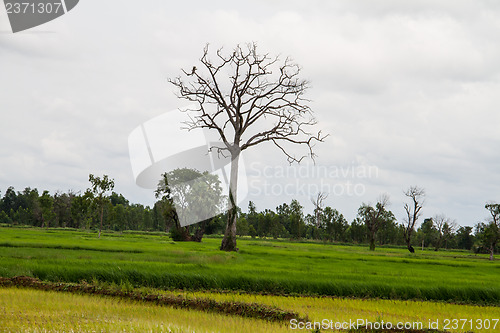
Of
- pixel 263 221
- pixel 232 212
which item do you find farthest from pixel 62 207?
pixel 232 212

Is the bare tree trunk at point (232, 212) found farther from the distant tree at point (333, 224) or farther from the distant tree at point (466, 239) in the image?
the distant tree at point (466, 239)

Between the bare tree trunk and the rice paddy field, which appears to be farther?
the bare tree trunk

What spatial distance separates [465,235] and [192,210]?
75268 mm

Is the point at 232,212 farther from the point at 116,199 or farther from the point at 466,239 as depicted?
the point at 116,199

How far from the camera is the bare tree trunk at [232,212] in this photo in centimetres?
3434

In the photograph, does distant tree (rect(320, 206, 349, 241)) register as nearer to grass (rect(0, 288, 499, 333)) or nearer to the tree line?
the tree line

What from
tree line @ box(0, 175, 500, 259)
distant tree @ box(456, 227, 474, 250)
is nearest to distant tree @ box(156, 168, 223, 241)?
tree line @ box(0, 175, 500, 259)

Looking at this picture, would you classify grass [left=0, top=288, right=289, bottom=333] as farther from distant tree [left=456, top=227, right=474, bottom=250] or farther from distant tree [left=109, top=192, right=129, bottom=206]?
distant tree [left=109, top=192, right=129, bottom=206]

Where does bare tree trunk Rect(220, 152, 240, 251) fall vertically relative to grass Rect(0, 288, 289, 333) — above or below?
above

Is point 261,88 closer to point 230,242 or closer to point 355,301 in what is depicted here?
point 230,242

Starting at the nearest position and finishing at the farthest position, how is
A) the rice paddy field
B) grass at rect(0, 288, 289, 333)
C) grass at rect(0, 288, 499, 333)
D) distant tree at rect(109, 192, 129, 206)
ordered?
grass at rect(0, 288, 289, 333) → grass at rect(0, 288, 499, 333) → the rice paddy field → distant tree at rect(109, 192, 129, 206)

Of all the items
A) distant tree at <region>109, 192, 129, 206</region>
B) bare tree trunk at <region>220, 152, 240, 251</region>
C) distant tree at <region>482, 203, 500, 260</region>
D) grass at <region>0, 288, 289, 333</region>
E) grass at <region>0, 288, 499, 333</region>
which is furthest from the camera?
distant tree at <region>109, 192, 129, 206</region>

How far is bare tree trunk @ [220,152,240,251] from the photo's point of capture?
113 feet

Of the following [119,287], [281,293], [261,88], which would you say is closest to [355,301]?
[281,293]
